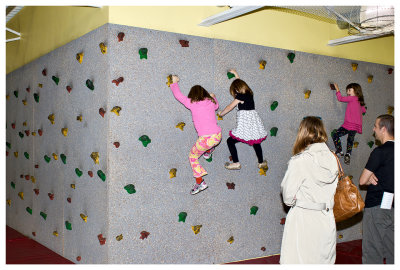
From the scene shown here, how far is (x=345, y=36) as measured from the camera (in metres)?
6.33

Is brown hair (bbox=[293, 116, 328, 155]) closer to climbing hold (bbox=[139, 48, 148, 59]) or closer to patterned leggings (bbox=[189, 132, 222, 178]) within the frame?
patterned leggings (bbox=[189, 132, 222, 178])

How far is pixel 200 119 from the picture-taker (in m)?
4.81

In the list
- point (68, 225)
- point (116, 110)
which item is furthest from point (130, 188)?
point (68, 225)

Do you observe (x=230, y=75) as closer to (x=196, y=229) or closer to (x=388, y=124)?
(x=196, y=229)

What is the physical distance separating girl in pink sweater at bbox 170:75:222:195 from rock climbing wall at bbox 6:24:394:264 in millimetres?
116

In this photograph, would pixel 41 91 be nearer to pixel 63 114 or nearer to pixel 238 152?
pixel 63 114

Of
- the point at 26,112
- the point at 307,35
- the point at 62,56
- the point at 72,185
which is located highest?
the point at 307,35

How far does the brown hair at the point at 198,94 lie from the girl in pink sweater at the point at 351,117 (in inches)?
90.0

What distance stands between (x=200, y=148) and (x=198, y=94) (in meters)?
0.59

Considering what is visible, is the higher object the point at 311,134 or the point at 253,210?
the point at 311,134

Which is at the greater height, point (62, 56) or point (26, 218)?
point (62, 56)

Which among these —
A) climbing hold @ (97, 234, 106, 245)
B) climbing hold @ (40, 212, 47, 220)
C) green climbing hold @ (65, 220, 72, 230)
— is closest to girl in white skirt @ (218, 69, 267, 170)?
climbing hold @ (97, 234, 106, 245)
